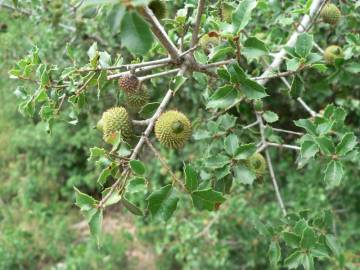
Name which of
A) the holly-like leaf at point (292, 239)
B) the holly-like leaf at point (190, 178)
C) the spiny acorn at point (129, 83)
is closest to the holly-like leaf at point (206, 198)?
the holly-like leaf at point (190, 178)

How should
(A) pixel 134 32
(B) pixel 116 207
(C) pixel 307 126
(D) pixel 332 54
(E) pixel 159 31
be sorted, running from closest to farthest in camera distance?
(A) pixel 134 32 → (E) pixel 159 31 → (C) pixel 307 126 → (D) pixel 332 54 → (B) pixel 116 207

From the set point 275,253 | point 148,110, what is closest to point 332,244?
point 275,253

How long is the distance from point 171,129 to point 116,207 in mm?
3816

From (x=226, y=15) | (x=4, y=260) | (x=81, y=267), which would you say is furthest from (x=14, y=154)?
(x=226, y=15)

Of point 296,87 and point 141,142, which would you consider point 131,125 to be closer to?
point 141,142

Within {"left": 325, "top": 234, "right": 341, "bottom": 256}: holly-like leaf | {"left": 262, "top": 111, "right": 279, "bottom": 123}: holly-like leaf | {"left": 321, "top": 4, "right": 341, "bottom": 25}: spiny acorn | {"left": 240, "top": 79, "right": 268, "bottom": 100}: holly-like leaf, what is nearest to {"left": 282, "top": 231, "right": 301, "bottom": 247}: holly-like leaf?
{"left": 325, "top": 234, "right": 341, "bottom": 256}: holly-like leaf

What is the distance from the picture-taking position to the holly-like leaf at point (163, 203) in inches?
43.6

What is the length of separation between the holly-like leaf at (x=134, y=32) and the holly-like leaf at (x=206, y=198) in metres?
0.45

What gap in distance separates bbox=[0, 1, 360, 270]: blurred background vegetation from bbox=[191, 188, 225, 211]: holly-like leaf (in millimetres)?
898

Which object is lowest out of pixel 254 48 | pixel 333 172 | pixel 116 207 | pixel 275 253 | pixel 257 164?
pixel 116 207

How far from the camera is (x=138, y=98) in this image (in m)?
1.37

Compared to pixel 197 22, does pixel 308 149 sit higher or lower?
lower

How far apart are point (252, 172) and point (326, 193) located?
2.10 metres

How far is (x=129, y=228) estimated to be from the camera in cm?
468
